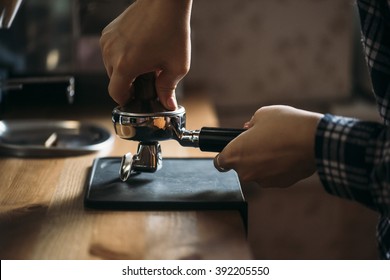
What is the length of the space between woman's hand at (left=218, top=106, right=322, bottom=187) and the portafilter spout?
4 cm

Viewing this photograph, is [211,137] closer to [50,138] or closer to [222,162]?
[222,162]

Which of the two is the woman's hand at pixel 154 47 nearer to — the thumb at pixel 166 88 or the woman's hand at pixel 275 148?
the thumb at pixel 166 88

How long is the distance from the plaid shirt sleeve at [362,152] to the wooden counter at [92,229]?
0.12 metres

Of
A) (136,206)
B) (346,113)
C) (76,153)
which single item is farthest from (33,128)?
(346,113)

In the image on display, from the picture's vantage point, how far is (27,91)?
4.90 ft

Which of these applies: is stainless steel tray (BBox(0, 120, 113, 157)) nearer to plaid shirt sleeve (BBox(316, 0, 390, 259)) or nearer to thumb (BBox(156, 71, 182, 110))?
thumb (BBox(156, 71, 182, 110))

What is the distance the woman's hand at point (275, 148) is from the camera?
772 millimetres

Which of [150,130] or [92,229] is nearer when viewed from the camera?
[92,229]

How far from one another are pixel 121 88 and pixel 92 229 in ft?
0.73

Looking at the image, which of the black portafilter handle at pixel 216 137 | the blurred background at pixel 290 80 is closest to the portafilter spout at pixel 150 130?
the black portafilter handle at pixel 216 137

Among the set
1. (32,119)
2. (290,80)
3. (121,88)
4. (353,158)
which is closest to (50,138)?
(32,119)

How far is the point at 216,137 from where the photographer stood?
87cm

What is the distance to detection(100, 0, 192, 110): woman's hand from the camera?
2.92 feet

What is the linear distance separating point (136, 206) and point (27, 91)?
0.78 meters
